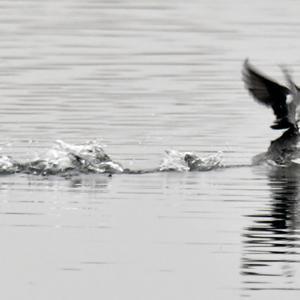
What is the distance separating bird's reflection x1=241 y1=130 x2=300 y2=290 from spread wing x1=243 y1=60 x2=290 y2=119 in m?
0.58

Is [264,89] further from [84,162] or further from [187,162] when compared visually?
[84,162]

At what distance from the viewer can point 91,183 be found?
15.3 m

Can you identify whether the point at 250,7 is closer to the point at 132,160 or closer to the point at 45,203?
the point at 132,160

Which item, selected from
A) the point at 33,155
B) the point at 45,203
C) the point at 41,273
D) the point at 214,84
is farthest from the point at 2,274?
the point at 214,84

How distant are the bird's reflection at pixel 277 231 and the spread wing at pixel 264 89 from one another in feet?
1.89

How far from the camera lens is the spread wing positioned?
1620 centimetres

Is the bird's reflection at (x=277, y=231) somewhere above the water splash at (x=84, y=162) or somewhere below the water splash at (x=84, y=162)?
below

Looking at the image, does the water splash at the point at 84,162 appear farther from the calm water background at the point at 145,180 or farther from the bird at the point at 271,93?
the bird at the point at 271,93

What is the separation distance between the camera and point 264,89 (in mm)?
16234

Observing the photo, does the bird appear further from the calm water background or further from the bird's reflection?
the calm water background

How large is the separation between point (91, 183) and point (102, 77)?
8.95 metres

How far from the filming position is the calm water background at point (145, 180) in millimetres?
11250

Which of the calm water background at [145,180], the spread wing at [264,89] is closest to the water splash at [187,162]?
the calm water background at [145,180]

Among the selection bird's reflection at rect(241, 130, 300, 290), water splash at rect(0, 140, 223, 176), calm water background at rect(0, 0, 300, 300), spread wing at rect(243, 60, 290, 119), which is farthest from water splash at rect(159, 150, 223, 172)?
spread wing at rect(243, 60, 290, 119)
